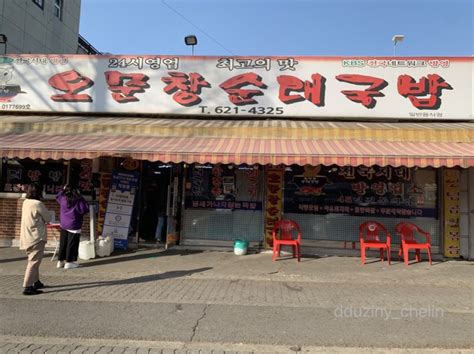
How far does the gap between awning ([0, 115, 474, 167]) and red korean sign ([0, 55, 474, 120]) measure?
48 cm

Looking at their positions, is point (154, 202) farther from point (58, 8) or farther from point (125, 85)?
point (58, 8)

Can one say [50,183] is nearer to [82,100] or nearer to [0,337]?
[82,100]

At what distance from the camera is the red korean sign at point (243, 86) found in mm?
10211

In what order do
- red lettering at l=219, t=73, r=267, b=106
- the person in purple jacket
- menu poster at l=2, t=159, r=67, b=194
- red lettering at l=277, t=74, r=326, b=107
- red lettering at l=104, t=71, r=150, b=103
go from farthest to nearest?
red lettering at l=104, t=71, r=150, b=103 → menu poster at l=2, t=159, r=67, b=194 → red lettering at l=219, t=73, r=267, b=106 → red lettering at l=277, t=74, r=326, b=107 → the person in purple jacket

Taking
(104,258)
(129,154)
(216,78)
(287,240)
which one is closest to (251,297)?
(287,240)

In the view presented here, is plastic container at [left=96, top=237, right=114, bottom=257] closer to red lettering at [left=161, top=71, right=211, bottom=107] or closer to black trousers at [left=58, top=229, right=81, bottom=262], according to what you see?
black trousers at [left=58, top=229, right=81, bottom=262]

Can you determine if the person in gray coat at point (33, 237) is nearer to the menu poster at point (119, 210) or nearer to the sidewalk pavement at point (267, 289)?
the sidewalk pavement at point (267, 289)

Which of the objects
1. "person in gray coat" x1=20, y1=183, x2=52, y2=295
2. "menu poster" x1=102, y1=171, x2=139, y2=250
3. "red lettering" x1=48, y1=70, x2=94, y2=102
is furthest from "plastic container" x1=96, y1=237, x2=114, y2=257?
"red lettering" x1=48, y1=70, x2=94, y2=102

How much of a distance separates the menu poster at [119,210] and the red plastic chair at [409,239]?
6.20 meters

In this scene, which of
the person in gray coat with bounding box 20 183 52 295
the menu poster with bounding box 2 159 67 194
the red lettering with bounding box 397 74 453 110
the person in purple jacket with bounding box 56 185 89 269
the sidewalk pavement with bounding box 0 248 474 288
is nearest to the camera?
the person in gray coat with bounding box 20 183 52 295

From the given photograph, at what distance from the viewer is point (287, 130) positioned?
9172 millimetres

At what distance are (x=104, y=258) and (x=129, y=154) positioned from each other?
2613mm

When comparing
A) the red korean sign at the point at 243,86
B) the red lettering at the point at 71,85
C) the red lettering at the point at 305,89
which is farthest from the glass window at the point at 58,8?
the red lettering at the point at 305,89

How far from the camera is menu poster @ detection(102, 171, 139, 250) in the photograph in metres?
10.1
